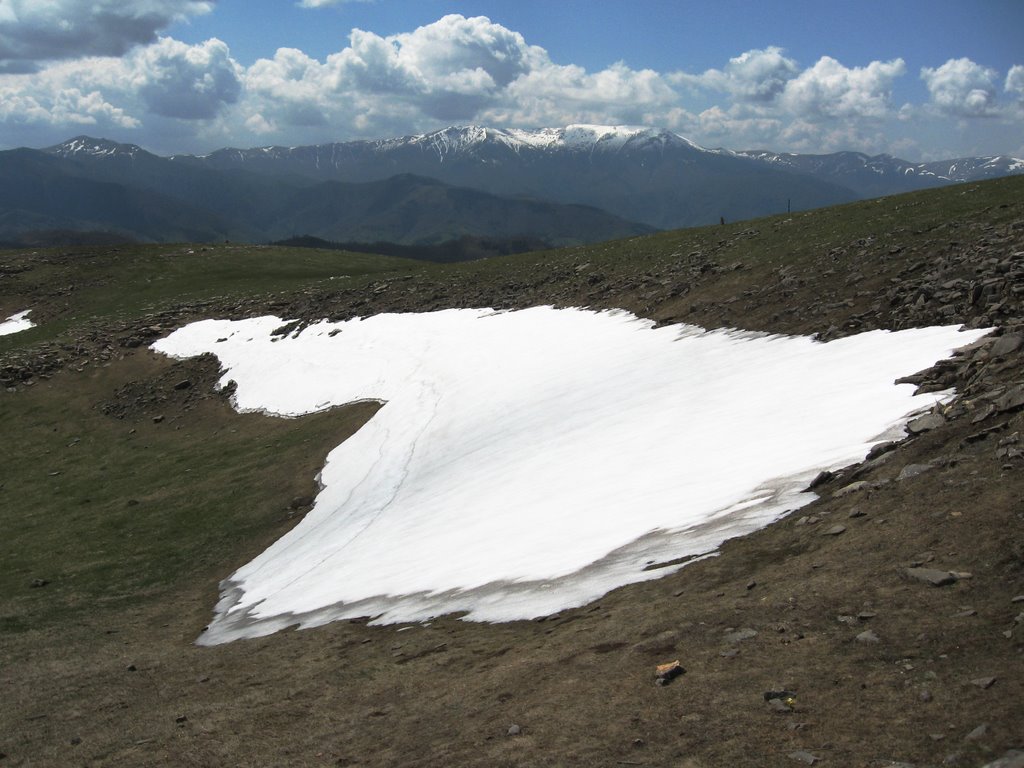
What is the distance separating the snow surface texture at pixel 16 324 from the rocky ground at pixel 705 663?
6413 cm

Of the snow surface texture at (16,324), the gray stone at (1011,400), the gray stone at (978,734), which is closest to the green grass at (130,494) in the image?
the gray stone at (1011,400)

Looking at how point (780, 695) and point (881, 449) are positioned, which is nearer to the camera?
point (780, 695)

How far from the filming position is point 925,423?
15.8 m

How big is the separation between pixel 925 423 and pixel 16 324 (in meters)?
83.7

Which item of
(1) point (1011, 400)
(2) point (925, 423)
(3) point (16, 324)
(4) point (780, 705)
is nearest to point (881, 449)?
(2) point (925, 423)

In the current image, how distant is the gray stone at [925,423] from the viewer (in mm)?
15594

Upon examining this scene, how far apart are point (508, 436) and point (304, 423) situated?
630 inches

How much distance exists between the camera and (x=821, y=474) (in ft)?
51.9

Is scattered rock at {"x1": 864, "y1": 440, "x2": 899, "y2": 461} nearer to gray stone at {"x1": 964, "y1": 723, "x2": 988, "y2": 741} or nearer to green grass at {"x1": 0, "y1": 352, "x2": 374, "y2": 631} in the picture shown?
gray stone at {"x1": 964, "y1": 723, "x2": 988, "y2": 741}

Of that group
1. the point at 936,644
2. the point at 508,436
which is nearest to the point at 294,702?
the point at 936,644

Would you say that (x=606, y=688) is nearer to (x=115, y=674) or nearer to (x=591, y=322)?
(x=115, y=674)

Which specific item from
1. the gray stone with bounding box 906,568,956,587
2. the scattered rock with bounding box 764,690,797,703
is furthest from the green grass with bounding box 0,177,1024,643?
the gray stone with bounding box 906,568,956,587

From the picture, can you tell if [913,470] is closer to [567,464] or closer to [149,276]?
[567,464]

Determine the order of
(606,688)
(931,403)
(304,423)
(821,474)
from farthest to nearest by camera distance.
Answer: (304,423)
(931,403)
(821,474)
(606,688)
